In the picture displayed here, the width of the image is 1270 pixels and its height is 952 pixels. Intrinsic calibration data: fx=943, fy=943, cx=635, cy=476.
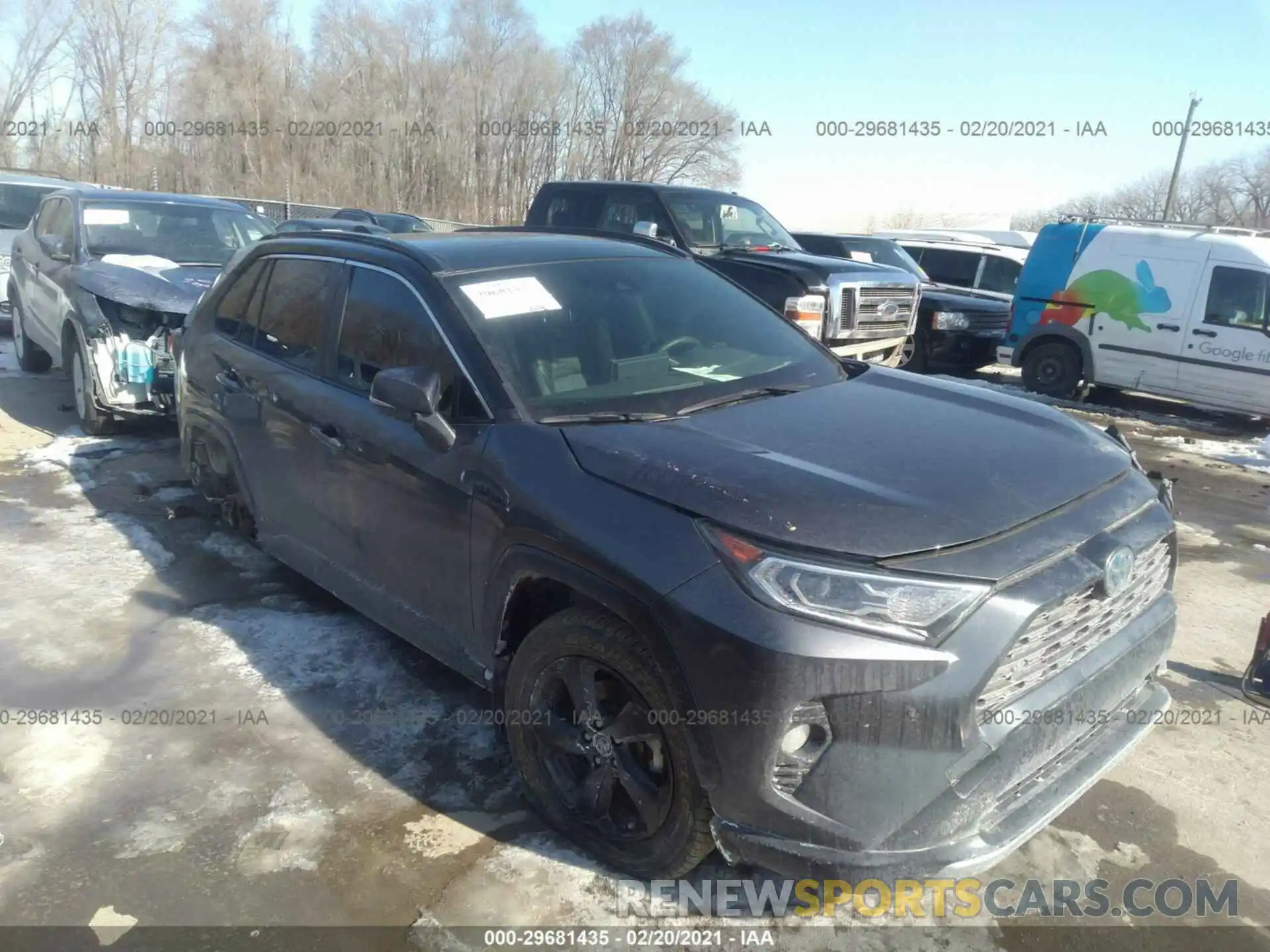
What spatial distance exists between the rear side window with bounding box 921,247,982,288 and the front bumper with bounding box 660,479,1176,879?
13.6 m

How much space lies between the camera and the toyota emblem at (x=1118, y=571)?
2.56 meters

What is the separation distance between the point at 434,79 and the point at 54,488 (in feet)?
118

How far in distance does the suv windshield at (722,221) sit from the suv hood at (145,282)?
4373mm

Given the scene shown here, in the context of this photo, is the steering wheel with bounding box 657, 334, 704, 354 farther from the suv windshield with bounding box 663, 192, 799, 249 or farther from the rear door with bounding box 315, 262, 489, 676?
the suv windshield with bounding box 663, 192, 799, 249

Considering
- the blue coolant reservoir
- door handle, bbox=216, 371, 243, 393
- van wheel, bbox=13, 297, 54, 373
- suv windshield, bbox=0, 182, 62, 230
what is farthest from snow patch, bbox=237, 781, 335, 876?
suv windshield, bbox=0, 182, 62, 230

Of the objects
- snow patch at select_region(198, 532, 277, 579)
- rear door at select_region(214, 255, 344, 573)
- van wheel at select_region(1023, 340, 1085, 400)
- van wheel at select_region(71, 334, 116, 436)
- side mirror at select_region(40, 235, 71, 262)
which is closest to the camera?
rear door at select_region(214, 255, 344, 573)

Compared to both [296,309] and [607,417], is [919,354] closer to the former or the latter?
[296,309]

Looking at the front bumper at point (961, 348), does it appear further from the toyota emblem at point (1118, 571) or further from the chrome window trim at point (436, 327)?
the toyota emblem at point (1118, 571)

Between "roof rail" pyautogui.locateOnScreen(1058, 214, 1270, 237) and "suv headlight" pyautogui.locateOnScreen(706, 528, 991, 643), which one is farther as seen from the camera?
"roof rail" pyautogui.locateOnScreen(1058, 214, 1270, 237)

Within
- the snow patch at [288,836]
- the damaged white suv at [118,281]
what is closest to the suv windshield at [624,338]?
the snow patch at [288,836]

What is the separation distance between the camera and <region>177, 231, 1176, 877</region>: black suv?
230 centimetres

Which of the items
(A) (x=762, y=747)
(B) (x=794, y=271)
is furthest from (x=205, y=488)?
(B) (x=794, y=271)

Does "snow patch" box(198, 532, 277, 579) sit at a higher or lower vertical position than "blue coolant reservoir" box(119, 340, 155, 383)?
lower

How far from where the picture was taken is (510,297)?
11.2 ft
